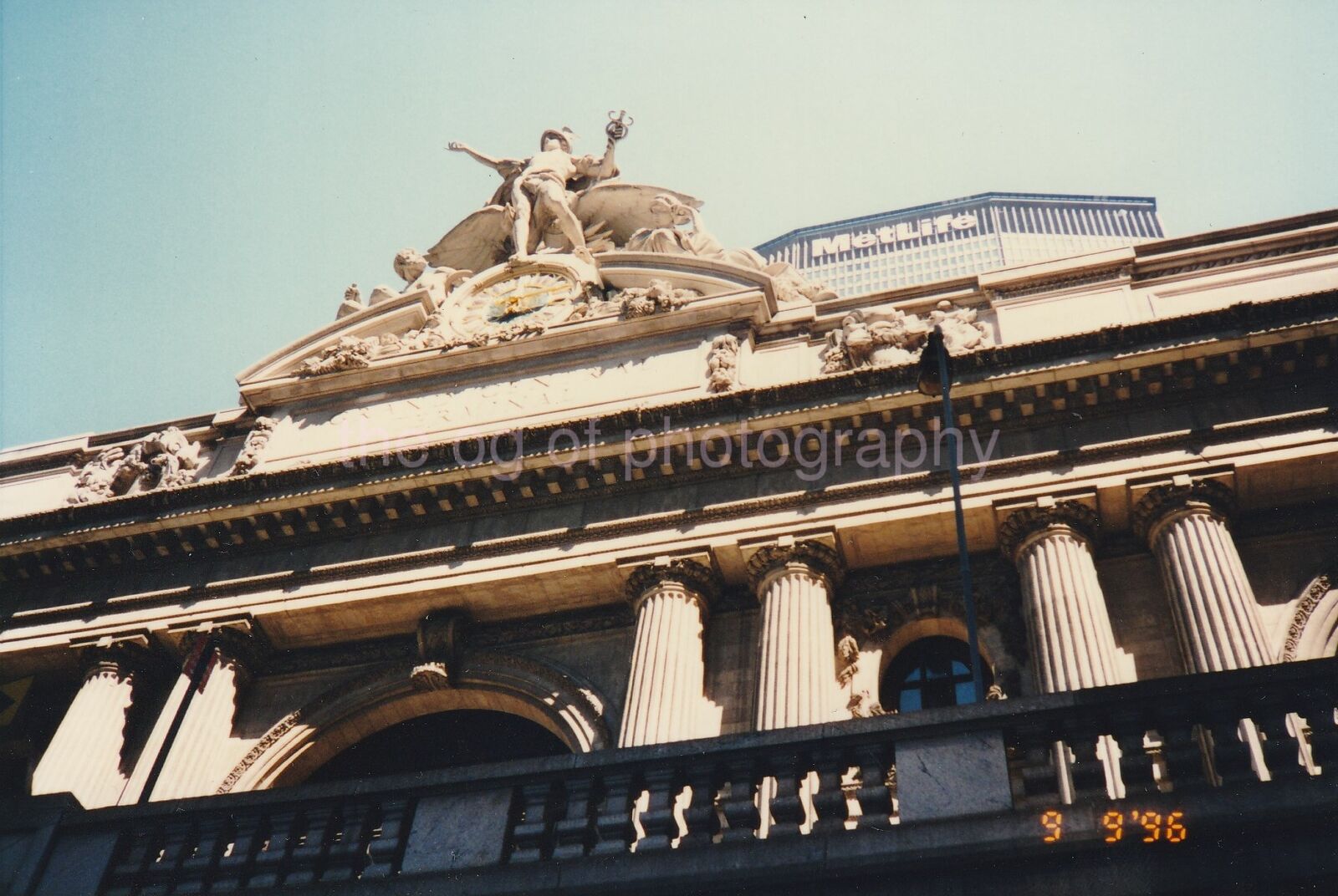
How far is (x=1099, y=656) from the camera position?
51.7ft

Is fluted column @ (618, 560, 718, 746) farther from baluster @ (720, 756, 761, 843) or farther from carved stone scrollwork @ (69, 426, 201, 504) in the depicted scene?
carved stone scrollwork @ (69, 426, 201, 504)

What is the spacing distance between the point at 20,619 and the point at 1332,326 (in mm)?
20670

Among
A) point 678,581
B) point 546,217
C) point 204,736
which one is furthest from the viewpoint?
point 546,217

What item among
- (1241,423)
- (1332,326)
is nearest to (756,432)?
(1241,423)

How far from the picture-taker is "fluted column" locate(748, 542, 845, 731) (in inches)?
644

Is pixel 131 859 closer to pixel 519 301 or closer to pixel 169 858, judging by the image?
pixel 169 858

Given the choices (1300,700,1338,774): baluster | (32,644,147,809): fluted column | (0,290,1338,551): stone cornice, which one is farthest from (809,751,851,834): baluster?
(32,644,147,809): fluted column

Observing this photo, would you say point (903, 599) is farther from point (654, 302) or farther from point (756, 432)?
point (654, 302)

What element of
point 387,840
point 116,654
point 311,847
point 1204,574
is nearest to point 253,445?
point 116,654

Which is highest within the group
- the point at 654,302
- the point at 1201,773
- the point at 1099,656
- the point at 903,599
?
the point at 654,302

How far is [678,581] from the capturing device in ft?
61.7

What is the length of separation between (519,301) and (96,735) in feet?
36.0

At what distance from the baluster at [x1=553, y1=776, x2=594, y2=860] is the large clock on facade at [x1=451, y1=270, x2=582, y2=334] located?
13991 millimetres

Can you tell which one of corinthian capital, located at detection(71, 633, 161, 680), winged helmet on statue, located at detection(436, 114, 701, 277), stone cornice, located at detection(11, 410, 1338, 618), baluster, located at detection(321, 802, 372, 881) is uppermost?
winged helmet on statue, located at detection(436, 114, 701, 277)
